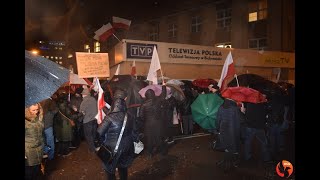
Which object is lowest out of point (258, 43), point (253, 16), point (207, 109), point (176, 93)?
point (207, 109)

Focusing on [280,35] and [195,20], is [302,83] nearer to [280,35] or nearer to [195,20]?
[280,35]

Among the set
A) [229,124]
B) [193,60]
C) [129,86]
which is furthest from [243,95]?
[193,60]

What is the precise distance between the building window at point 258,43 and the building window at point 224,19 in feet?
8.31

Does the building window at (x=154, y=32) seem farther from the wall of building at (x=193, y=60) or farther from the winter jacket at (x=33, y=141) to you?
the winter jacket at (x=33, y=141)

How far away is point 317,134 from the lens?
339 cm

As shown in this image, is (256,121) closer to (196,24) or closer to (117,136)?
(117,136)

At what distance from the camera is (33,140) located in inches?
189

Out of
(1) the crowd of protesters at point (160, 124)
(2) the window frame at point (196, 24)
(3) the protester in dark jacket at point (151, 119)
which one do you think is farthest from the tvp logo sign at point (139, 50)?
(2) the window frame at point (196, 24)

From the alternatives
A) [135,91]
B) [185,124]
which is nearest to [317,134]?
[135,91]

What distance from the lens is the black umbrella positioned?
9.34 ft

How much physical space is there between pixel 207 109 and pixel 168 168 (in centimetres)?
197

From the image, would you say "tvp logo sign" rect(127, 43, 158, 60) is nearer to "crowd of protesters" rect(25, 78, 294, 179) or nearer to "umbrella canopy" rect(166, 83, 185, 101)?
"umbrella canopy" rect(166, 83, 185, 101)

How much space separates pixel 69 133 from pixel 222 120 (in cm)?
426

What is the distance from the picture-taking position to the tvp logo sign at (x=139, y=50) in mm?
12352
